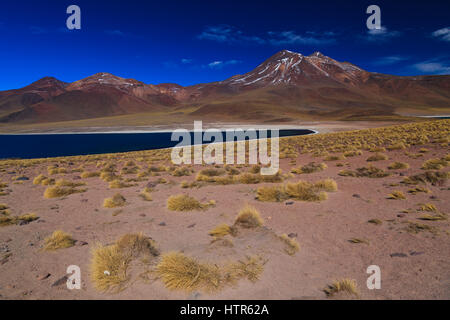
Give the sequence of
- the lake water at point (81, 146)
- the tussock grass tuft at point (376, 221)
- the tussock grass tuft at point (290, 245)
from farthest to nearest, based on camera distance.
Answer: the lake water at point (81, 146), the tussock grass tuft at point (376, 221), the tussock grass tuft at point (290, 245)

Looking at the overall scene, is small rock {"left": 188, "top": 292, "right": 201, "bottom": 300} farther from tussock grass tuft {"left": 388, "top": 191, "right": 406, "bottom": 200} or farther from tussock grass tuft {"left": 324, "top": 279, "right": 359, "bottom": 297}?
tussock grass tuft {"left": 388, "top": 191, "right": 406, "bottom": 200}

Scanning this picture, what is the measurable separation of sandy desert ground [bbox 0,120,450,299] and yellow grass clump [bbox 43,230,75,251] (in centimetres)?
3

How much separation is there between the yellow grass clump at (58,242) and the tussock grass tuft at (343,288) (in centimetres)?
491

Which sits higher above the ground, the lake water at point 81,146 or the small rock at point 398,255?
the lake water at point 81,146

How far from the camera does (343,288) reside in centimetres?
363

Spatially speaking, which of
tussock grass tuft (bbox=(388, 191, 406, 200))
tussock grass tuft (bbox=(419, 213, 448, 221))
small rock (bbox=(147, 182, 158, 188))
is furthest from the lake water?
tussock grass tuft (bbox=(419, 213, 448, 221))

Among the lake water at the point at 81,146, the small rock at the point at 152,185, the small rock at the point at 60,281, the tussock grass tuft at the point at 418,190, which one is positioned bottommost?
the small rock at the point at 60,281

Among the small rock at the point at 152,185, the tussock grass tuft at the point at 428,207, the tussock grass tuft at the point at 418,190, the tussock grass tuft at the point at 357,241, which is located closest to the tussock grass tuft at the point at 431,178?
the tussock grass tuft at the point at 418,190

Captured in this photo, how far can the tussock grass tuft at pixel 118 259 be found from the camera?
12.9ft

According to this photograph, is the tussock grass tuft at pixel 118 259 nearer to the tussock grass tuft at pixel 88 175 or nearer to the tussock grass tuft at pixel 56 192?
the tussock grass tuft at pixel 56 192

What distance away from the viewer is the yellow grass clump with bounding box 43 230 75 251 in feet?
17.3

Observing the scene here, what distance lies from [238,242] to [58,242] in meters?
3.65
